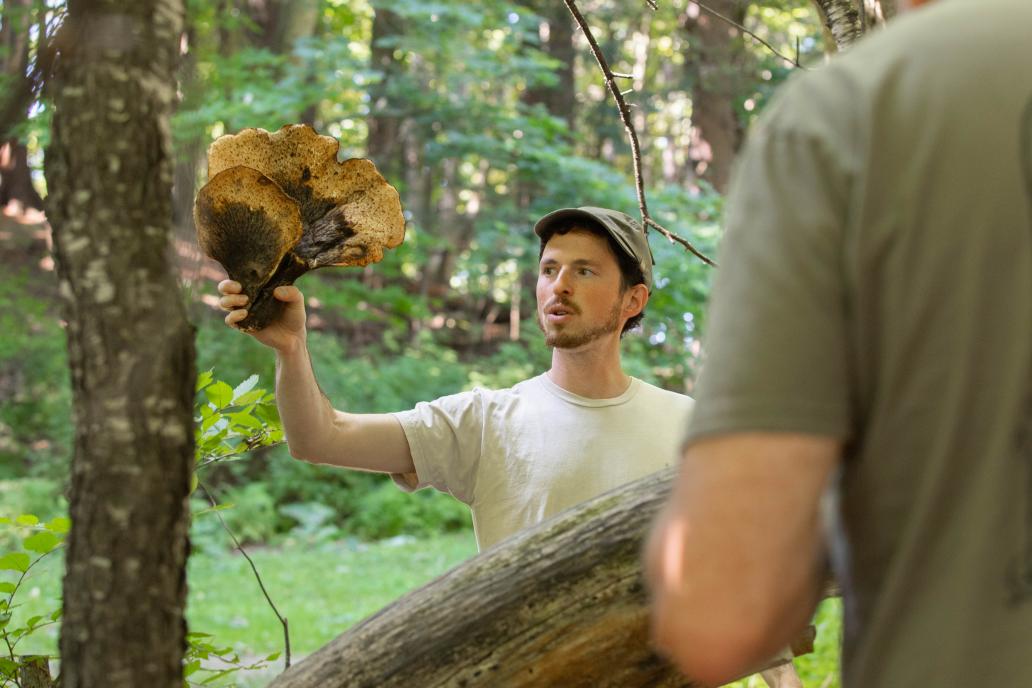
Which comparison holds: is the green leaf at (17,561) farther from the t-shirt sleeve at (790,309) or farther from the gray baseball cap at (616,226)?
the t-shirt sleeve at (790,309)

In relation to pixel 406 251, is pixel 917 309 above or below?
above

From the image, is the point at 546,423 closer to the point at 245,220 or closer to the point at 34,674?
the point at 245,220

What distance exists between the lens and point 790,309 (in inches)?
36.3

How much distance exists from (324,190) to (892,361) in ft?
4.85

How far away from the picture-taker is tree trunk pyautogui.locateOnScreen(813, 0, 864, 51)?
2812mm

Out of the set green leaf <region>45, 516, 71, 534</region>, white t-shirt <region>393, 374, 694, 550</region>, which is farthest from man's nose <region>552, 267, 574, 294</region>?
green leaf <region>45, 516, 71, 534</region>

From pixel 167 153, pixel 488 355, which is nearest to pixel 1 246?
pixel 488 355

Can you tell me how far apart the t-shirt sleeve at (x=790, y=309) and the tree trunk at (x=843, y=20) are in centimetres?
208

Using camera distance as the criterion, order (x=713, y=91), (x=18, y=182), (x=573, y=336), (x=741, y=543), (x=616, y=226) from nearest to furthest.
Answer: (x=741, y=543)
(x=573, y=336)
(x=616, y=226)
(x=713, y=91)
(x=18, y=182)

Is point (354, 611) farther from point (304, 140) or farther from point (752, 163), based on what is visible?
point (752, 163)

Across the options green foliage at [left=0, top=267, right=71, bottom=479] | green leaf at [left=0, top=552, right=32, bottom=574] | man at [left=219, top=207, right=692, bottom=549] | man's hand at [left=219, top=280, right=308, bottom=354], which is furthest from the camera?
green foliage at [left=0, top=267, right=71, bottom=479]

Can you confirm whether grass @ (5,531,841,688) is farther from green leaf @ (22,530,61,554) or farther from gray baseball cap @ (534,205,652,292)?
green leaf @ (22,530,61,554)

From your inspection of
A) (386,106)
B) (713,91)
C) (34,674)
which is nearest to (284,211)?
(34,674)

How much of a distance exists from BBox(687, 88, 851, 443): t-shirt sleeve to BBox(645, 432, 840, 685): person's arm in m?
0.02
